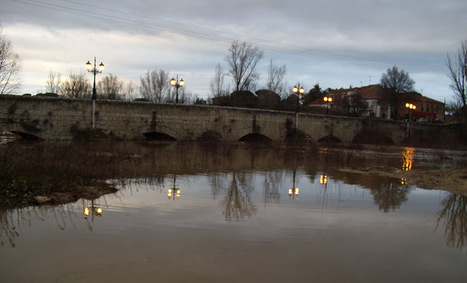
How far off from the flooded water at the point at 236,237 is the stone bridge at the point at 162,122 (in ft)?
73.4

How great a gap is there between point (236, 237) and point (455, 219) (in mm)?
5035

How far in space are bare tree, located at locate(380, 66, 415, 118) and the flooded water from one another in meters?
73.8

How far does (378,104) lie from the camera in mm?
82250

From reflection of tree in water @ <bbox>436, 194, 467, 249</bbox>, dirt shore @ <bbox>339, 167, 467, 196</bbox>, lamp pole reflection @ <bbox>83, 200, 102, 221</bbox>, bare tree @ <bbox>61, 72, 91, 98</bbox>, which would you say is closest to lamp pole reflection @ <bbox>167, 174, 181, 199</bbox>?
lamp pole reflection @ <bbox>83, 200, 102, 221</bbox>

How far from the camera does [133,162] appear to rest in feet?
50.2

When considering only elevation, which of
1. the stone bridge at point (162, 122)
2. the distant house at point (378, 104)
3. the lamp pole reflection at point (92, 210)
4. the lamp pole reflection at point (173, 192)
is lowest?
the lamp pole reflection at point (92, 210)

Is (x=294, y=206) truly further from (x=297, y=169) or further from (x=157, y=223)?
(x=297, y=169)

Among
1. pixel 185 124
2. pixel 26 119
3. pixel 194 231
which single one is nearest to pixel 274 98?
pixel 185 124

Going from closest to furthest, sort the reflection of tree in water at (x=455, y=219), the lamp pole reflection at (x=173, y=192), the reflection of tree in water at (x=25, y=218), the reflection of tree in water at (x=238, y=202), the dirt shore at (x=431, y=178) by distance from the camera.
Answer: the reflection of tree in water at (x=25, y=218), the reflection of tree in water at (x=455, y=219), the reflection of tree in water at (x=238, y=202), the lamp pole reflection at (x=173, y=192), the dirt shore at (x=431, y=178)

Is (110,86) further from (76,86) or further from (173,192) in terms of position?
(173,192)

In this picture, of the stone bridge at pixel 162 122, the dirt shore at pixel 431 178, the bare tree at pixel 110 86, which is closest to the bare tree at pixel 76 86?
the bare tree at pixel 110 86

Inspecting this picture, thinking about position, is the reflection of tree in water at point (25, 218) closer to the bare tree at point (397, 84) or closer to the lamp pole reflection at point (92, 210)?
the lamp pole reflection at point (92, 210)

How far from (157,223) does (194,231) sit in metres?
0.80

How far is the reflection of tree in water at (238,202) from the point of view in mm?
7521
